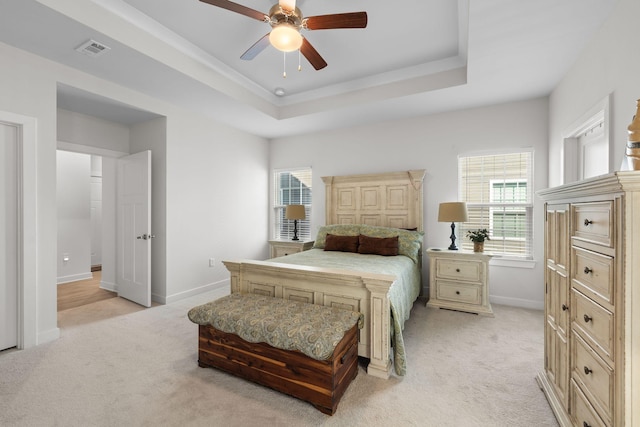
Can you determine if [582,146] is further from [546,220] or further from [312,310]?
[312,310]

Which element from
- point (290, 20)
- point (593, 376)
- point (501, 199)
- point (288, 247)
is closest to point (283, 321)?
point (593, 376)

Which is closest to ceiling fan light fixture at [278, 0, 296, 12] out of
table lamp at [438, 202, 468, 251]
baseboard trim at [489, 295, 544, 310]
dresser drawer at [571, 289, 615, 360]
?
dresser drawer at [571, 289, 615, 360]

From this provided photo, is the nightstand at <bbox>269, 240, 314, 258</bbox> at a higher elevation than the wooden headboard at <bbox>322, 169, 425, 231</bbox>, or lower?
lower

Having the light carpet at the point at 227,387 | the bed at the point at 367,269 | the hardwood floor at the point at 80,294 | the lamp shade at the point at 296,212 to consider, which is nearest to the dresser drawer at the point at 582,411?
the light carpet at the point at 227,387

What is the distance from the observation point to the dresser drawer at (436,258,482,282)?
344cm

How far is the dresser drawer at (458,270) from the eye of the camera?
135 inches

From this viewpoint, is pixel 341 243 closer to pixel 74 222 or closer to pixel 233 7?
pixel 233 7

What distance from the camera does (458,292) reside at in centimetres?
352

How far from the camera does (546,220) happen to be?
1.93 meters

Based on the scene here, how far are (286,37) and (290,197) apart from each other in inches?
142

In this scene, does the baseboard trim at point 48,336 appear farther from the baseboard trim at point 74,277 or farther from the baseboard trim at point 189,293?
the baseboard trim at point 74,277

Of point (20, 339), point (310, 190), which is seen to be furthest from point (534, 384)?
point (20, 339)

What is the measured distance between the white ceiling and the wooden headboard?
0.97 m

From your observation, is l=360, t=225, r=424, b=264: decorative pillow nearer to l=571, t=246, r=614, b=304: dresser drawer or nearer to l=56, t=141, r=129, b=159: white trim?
l=571, t=246, r=614, b=304: dresser drawer
